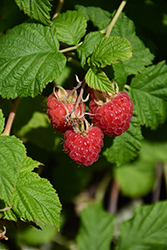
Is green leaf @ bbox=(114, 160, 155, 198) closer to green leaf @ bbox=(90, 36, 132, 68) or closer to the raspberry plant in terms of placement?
the raspberry plant

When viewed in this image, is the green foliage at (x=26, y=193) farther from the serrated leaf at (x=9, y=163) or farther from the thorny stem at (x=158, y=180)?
the thorny stem at (x=158, y=180)

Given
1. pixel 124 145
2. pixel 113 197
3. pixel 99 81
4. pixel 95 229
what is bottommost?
pixel 113 197

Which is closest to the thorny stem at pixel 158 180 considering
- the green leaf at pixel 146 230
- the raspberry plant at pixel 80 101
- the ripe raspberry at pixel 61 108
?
the raspberry plant at pixel 80 101

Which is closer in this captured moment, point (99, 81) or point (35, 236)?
point (99, 81)

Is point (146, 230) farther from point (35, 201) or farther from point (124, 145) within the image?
point (35, 201)

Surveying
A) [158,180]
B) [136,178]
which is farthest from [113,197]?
[158,180]

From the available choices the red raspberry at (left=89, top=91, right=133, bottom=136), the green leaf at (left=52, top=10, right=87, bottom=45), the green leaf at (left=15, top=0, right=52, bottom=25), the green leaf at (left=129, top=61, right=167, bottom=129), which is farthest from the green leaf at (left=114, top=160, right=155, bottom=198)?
the green leaf at (left=15, top=0, right=52, bottom=25)
